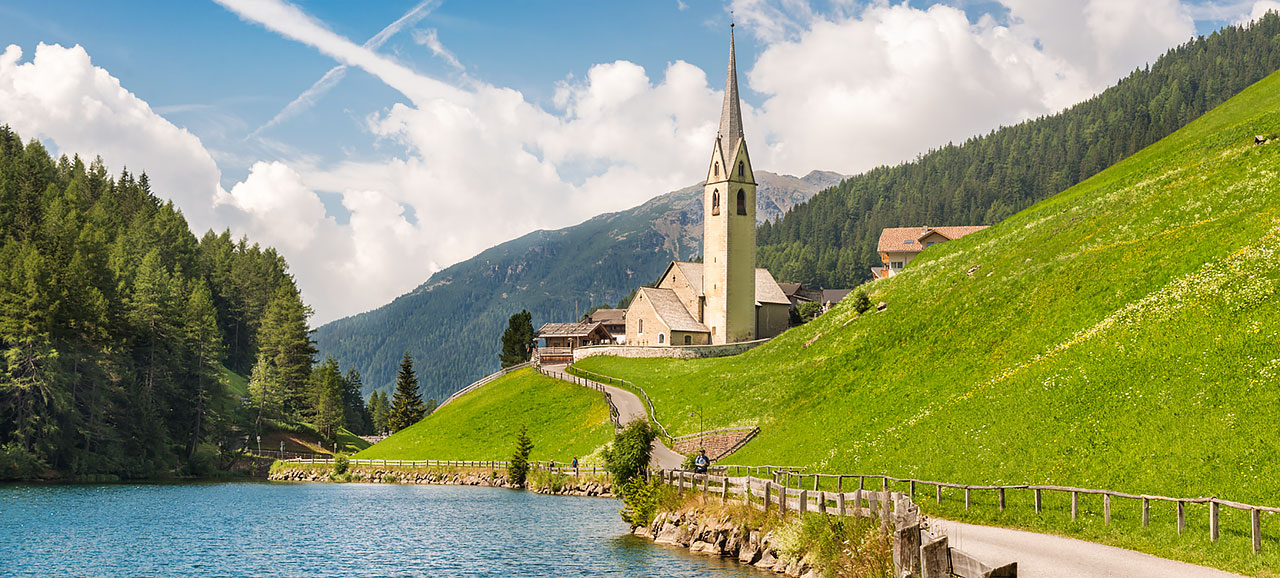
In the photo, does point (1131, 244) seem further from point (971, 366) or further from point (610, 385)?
point (610, 385)

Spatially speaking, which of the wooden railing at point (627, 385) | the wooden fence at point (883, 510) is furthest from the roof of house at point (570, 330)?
the wooden fence at point (883, 510)

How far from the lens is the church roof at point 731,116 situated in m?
109

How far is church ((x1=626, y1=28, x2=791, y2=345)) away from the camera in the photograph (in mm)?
107312

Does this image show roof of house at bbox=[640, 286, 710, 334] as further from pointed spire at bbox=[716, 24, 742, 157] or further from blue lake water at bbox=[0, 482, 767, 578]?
blue lake water at bbox=[0, 482, 767, 578]

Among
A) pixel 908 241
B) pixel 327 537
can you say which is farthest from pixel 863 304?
pixel 908 241

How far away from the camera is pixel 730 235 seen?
108 m

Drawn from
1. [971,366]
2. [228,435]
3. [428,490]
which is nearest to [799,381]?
[971,366]

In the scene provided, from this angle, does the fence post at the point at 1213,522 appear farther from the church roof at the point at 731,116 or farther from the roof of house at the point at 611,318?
the roof of house at the point at 611,318

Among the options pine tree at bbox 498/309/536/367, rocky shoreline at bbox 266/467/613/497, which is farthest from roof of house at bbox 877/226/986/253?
rocky shoreline at bbox 266/467/613/497

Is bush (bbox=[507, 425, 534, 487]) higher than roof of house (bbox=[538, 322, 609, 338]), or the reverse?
roof of house (bbox=[538, 322, 609, 338])

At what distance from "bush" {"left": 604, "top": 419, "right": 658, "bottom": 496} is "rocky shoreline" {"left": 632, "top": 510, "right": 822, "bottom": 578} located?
648 centimetres

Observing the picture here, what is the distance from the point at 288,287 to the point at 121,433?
65.2 m

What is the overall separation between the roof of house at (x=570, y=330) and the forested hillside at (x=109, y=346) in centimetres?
3486

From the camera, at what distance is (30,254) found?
8012 centimetres
